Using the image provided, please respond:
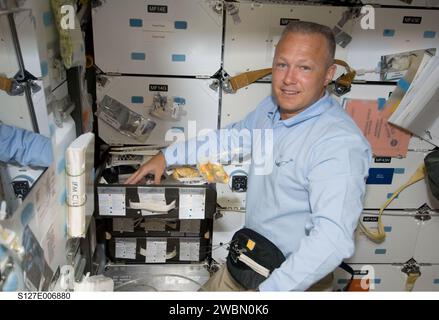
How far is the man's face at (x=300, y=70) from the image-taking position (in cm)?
191

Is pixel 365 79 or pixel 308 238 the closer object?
pixel 308 238

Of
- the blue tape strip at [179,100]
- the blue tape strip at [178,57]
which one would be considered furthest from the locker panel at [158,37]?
the blue tape strip at [179,100]

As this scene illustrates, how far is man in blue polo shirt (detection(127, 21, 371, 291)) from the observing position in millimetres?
1610

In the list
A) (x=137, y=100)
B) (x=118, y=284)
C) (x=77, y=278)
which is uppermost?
(x=137, y=100)

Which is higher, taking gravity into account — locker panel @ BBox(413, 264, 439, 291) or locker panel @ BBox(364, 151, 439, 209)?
locker panel @ BBox(364, 151, 439, 209)

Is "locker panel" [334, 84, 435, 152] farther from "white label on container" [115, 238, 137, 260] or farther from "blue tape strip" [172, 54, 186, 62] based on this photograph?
"white label on container" [115, 238, 137, 260]

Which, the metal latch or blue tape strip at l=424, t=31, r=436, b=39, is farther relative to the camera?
the metal latch

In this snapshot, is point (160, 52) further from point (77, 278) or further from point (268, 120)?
point (77, 278)

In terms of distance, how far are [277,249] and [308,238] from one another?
47 centimetres

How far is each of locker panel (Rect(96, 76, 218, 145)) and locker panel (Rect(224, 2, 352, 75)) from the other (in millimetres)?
250

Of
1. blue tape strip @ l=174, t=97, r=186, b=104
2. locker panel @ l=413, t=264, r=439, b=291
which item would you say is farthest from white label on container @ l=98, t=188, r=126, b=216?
locker panel @ l=413, t=264, r=439, b=291

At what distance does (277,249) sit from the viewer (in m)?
2.06

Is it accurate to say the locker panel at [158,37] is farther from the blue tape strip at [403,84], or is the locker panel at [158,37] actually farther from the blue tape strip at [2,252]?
the blue tape strip at [2,252]

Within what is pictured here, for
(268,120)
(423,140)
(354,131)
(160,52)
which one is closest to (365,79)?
(423,140)
